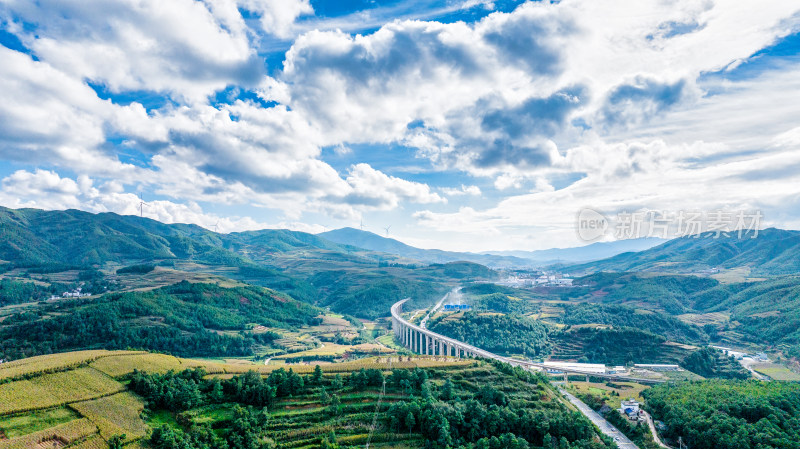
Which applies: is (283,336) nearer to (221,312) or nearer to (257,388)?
(221,312)

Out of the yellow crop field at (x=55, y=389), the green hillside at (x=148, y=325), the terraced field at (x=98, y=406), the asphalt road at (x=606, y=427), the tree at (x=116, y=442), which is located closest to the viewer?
the tree at (x=116, y=442)

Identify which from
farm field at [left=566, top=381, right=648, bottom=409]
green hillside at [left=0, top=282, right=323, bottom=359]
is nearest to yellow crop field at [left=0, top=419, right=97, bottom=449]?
green hillside at [left=0, top=282, right=323, bottom=359]

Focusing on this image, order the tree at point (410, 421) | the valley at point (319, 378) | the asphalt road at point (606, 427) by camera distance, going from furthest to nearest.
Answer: the asphalt road at point (606, 427)
the tree at point (410, 421)
the valley at point (319, 378)

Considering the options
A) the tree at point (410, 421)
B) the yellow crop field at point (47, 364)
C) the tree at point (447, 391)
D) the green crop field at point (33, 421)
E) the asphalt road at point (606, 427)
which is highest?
the yellow crop field at point (47, 364)

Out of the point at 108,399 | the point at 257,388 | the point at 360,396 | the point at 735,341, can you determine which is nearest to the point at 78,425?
the point at 108,399

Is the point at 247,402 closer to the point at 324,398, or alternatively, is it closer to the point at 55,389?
the point at 324,398

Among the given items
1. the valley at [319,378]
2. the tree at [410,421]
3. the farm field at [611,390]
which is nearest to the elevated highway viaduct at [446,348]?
the valley at [319,378]

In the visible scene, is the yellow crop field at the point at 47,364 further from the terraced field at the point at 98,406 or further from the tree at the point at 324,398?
the tree at the point at 324,398
